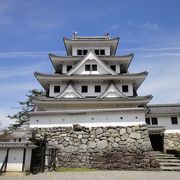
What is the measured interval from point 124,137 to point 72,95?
6641 millimetres

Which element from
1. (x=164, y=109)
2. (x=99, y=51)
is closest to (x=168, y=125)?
(x=164, y=109)

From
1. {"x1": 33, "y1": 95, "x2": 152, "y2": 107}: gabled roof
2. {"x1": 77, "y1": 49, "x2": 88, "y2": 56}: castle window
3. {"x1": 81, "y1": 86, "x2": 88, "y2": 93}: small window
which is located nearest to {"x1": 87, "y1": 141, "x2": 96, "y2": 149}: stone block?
{"x1": 33, "y1": 95, "x2": 152, "y2": 107}: gabled roof

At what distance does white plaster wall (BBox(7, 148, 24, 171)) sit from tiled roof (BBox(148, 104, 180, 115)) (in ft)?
47.3

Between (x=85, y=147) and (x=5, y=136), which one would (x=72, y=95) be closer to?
(x=85, y=147)

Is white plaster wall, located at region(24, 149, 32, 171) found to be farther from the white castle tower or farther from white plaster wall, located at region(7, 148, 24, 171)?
the white castle tower

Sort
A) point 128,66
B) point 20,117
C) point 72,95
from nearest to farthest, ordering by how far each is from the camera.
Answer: point 72,95
point 128,66
point 20,117

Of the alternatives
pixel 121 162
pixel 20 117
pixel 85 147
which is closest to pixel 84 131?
pixel 85 147

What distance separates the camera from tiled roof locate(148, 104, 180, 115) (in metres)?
21.5

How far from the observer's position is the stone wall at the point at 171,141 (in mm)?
20312

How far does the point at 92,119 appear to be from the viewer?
15.1 meters

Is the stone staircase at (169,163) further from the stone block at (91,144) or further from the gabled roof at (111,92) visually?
the gabled roof at (111,92)

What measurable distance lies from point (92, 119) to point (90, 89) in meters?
5.51

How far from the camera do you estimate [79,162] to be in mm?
14180

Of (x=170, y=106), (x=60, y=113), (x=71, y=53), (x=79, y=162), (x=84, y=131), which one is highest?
(x=71, y=53)
